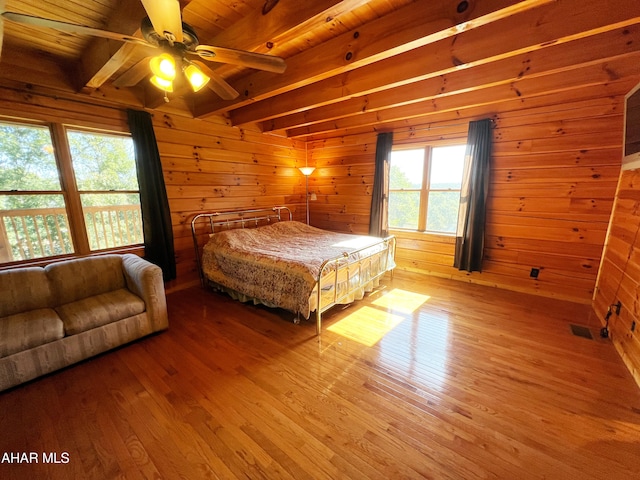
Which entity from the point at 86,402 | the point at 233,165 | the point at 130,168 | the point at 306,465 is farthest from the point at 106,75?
the point at 306,465

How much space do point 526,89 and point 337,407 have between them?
347 cm

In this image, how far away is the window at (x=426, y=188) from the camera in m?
3.79

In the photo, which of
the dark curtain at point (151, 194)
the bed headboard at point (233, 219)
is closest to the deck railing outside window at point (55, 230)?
the dark curtain at point (151, 194)

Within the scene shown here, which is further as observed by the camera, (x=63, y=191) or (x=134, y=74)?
(x=63, y=191)

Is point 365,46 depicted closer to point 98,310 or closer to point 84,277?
point 98,310

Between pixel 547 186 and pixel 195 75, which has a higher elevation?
pixel 195 75

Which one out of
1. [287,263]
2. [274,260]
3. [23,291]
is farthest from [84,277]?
[287,263]

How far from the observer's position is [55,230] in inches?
103

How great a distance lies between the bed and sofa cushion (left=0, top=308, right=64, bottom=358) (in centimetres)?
151

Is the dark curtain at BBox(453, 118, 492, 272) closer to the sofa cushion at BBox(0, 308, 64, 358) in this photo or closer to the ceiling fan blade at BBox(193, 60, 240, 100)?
the ceiling fan blade at BBox(193, 60, 240, 100)

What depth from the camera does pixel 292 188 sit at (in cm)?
498

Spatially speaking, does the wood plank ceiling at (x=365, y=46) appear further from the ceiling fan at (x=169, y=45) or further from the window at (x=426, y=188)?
the window at (x=426, y=188)

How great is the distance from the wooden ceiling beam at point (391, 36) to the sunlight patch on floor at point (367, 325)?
7.57ft

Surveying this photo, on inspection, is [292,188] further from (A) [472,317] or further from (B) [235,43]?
(A) [472,317]
